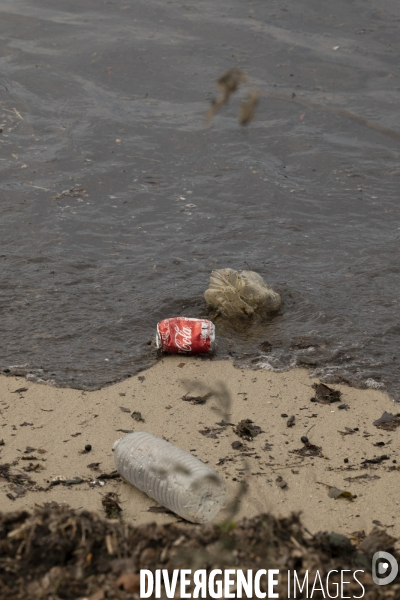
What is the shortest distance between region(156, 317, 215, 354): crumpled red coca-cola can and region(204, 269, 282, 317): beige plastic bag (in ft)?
1.59

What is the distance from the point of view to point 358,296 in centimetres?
532

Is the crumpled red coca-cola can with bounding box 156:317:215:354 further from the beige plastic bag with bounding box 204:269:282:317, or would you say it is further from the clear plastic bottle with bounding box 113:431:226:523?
the clear plastic bottle with bounding box 113:431:226:523

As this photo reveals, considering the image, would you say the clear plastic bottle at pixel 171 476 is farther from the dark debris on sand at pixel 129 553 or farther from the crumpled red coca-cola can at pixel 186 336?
the crumpled red coca-cola can at pixel 186 336

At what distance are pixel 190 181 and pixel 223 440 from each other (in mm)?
3798

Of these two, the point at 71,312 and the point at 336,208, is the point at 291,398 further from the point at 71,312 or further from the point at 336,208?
the point at 336,208

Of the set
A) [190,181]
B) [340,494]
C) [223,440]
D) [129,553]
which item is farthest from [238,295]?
[129,553]

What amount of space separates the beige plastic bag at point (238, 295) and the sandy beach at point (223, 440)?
62cm

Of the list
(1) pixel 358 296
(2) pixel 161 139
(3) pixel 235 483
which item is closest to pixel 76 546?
(3) pixel 235 483

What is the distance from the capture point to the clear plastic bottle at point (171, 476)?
10.0 ft

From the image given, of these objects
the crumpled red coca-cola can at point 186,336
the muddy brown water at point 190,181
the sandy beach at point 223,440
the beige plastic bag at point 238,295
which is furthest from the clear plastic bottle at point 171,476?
the beige plastic bag at point 238,295

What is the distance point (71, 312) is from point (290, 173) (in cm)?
301

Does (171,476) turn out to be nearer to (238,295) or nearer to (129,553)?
(129,553)

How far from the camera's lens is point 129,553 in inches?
95.7

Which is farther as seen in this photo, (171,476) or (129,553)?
(171,476)
